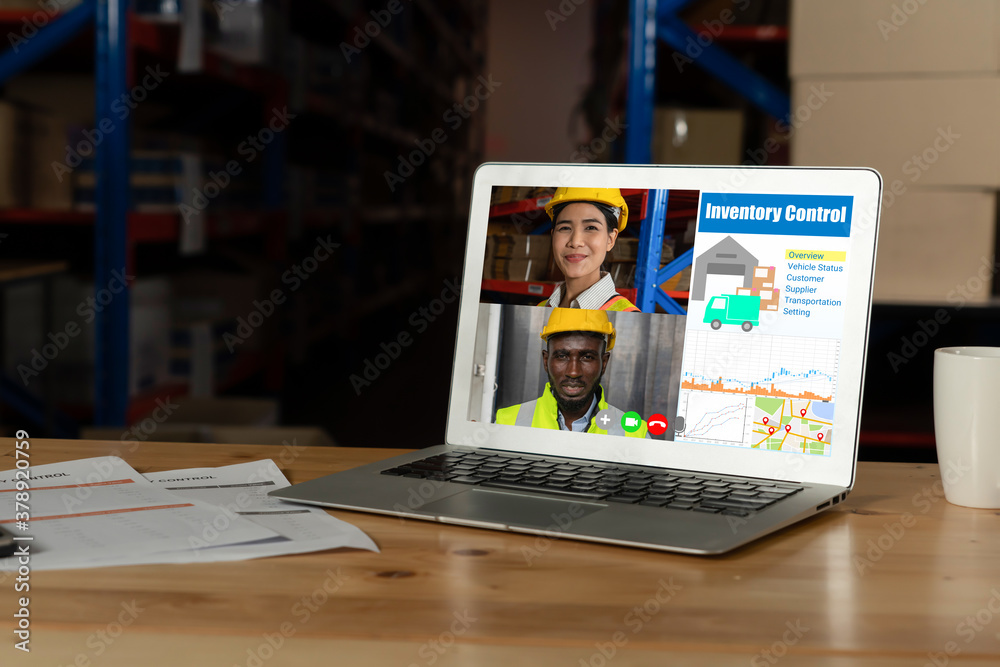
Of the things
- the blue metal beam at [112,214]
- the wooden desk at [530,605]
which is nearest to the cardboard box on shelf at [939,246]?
the wooden desk at [530,605]

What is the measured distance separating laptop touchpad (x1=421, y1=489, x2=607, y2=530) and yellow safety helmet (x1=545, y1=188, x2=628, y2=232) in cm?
24

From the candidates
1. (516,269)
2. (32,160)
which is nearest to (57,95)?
(32,160)

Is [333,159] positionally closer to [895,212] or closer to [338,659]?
[895,212]

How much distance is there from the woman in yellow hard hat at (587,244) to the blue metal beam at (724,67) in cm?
138

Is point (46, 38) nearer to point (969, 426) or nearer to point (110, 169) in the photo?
point (110, 169)

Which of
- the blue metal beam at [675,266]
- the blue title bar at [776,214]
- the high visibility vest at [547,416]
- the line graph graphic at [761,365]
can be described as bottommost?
the high visibility vest at [547,416]

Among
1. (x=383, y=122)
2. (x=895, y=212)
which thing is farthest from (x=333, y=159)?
(x=895, y=212)

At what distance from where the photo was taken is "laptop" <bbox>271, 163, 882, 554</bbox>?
61 centimetres

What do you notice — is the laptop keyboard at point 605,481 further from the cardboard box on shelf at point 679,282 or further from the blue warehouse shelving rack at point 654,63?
the blue warehouse shelving rack at point 654,63

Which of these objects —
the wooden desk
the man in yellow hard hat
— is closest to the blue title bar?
the man in yellow hard hat

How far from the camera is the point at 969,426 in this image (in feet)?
1.99

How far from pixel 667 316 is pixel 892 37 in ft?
4.11

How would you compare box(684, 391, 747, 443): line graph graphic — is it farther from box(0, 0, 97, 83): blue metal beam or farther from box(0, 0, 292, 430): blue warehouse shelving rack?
box(0, 0, 97, 83): blue metal beam

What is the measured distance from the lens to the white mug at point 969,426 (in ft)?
1.96
